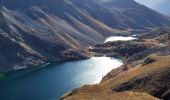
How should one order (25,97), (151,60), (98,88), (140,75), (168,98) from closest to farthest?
(168,98)
(98,88)
(140,75)
(151,60)
(25,97)

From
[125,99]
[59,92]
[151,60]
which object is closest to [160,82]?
[125,99]

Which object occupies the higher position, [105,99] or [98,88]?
[98,88]

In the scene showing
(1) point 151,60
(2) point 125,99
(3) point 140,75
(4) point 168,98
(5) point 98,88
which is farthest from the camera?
(1) point 151,60

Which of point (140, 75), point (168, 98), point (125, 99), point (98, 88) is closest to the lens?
point (125, 99)

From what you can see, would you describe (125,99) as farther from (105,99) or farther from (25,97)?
(25,97)

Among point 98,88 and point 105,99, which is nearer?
point 105,99

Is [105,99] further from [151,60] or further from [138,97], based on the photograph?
[151,60]

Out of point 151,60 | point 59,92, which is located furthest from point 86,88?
point 59,92

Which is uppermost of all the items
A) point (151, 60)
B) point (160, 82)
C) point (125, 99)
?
point (151, 60)

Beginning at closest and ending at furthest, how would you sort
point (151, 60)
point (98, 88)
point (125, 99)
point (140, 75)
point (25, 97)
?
point (125, 99) < point (98, 88) < point (140, 75) < point (151, 60) < point (25, 97)
